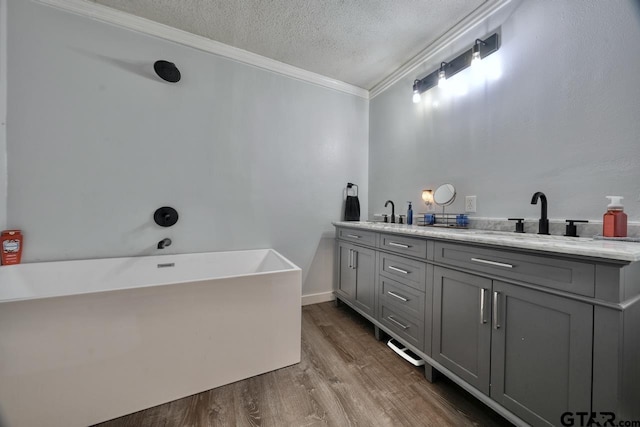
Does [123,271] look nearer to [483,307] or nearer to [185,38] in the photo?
[185,38]

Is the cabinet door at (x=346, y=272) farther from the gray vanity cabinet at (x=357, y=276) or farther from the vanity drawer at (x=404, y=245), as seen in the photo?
the vanity drawer at (x=404, y=245)

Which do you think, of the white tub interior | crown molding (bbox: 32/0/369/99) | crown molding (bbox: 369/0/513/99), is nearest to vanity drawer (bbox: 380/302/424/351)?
the white tub interior

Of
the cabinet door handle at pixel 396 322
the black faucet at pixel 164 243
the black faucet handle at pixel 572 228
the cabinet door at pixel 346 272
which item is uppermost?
the black faucet handle at pixel 572 228

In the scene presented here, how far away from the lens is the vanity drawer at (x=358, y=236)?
76.6 inches

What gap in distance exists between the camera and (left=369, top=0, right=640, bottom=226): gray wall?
1.14 metres

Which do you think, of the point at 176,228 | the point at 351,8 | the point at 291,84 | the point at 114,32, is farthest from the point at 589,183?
the point at 114,32

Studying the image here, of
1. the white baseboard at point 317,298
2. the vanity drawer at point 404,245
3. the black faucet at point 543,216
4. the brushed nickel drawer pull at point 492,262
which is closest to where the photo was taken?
the brushed nickel drawer pull at point 492,262

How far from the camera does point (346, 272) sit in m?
2.31

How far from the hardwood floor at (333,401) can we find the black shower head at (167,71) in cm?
230

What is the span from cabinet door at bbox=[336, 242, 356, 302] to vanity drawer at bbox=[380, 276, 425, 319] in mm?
424

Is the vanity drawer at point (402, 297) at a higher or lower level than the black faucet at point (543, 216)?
lower

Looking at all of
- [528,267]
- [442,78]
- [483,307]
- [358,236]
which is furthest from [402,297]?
[442,78]

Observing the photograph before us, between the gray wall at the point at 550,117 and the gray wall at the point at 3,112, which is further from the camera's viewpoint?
the gray wall at the point at 3,112

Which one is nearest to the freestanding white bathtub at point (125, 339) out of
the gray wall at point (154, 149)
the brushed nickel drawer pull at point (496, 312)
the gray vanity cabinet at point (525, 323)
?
the gray wall at point (154, 149)
